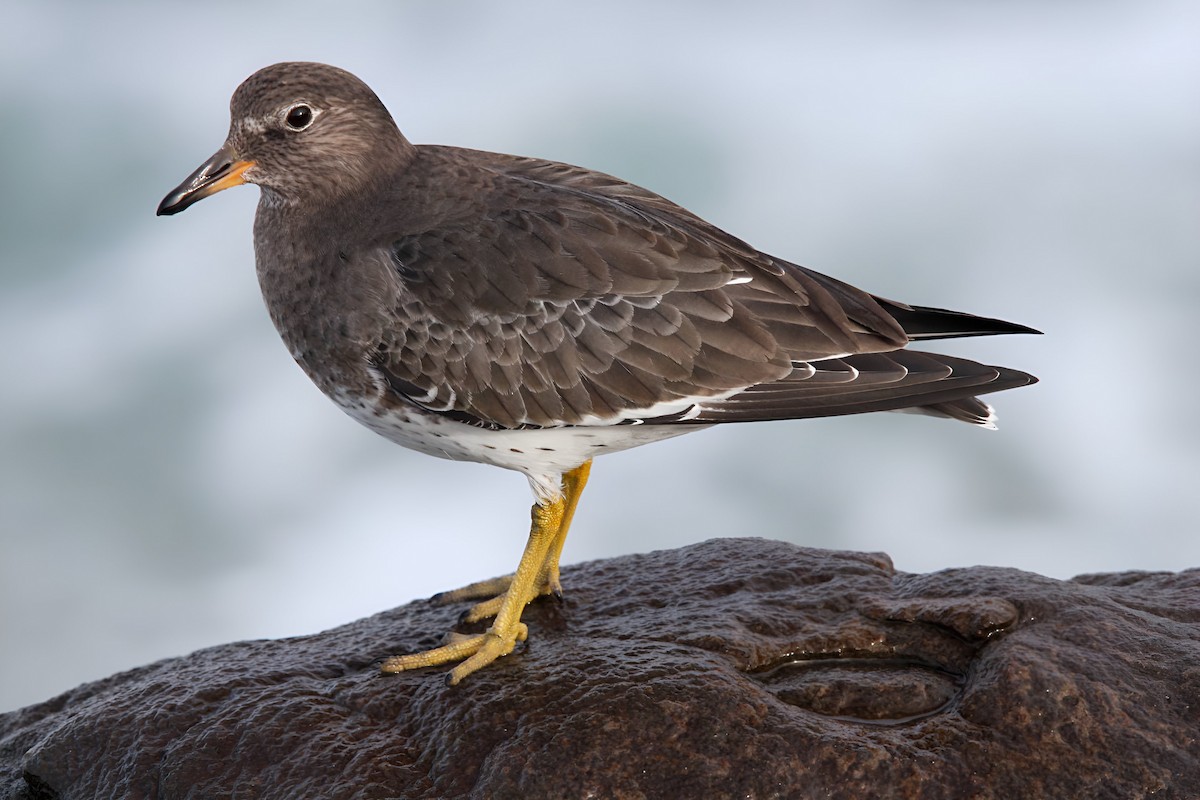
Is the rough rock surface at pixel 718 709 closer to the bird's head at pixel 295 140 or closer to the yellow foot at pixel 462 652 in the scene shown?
the yellow foot at pixel 462 652

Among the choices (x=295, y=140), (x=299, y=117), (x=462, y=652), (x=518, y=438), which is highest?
(x=299, y=117)

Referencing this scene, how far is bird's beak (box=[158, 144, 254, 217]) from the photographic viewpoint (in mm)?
6121

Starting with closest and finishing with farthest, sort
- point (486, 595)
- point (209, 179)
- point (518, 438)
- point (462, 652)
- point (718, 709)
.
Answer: point (718, 709)
point (518, 438)
point (462, 652)
point (209, 179)
point (486, 595)

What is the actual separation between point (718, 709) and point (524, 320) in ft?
6.58

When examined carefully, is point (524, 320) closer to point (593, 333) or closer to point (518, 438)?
point (593, 333)

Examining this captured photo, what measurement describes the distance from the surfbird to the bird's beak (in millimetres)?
11

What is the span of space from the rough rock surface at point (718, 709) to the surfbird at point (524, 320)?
0.46 m

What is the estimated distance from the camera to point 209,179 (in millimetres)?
6133

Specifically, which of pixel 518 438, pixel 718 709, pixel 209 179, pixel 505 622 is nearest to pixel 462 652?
pixel 505 622

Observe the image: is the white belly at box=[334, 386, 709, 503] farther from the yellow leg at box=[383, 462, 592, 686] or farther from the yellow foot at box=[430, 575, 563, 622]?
the yellow foot at box=[430, 575, 563, 622]

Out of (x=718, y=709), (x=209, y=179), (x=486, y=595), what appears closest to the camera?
(x=718, y=709)

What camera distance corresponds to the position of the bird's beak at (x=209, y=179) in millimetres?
6121

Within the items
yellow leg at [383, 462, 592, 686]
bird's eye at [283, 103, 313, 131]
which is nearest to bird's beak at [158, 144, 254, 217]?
bird's eye at [283, 103, 313, 131]

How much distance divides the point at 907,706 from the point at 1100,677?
855mm
